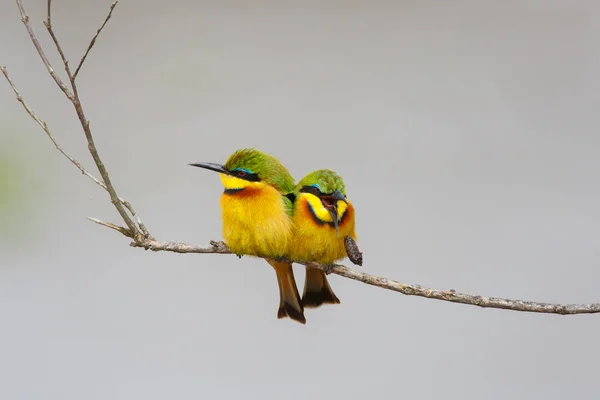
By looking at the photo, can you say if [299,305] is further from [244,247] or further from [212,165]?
[212,165]

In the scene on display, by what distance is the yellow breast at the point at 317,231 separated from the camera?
1.10 metres

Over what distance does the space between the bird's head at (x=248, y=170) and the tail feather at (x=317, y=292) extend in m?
0.20

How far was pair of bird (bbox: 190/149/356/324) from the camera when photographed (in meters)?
1.09

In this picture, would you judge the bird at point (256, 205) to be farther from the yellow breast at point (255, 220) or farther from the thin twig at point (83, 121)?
the thin twig at point (83, 121)

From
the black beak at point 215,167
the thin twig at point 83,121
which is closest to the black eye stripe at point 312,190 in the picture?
the black beak at point 215,167

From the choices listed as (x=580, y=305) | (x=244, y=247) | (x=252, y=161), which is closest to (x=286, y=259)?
(x=244, y=247)

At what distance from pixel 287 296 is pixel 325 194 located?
0.90ft

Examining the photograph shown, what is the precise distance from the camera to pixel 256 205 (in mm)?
1131

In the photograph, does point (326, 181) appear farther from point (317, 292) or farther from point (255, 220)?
point (317, 292)

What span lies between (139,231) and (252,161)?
23cm

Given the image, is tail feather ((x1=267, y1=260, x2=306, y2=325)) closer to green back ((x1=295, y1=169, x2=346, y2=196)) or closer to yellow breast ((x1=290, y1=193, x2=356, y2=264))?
yellow breast ((x1=290, y1=193, x2=356, y2=264))

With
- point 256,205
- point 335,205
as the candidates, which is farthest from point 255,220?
point 335,205

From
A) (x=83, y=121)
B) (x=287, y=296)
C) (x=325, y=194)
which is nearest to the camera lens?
(x=83, y=121)

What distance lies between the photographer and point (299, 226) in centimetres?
113
